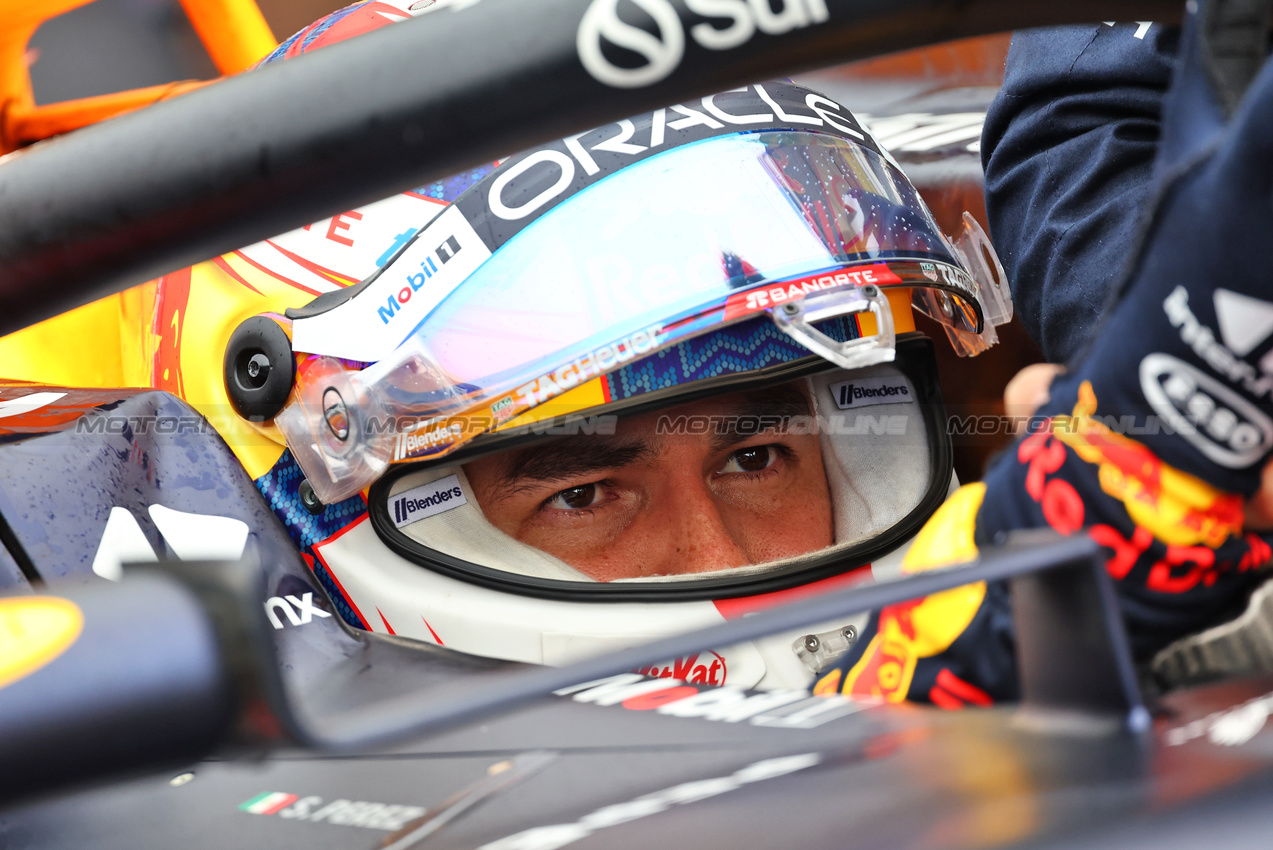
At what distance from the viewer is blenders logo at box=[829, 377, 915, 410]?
1225mm

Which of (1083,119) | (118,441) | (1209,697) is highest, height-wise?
(1083,119)

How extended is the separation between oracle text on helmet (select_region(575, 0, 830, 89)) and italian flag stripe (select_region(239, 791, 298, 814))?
345 mm

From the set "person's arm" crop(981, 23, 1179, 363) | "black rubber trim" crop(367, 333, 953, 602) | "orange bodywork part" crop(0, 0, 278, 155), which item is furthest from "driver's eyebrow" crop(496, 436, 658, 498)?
"orange bodywork part" crop(0, 0, 278, 155)

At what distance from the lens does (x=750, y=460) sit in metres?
1.22

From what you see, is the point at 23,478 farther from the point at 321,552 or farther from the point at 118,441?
the point at 321,552

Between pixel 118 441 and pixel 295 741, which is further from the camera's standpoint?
pixel 118 441

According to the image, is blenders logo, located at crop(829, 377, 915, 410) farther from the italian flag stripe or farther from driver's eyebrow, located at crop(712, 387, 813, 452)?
the italian flag stripe

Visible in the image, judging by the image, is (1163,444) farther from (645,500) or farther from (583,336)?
(645,500)

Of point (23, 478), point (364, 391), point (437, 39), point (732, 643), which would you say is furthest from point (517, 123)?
point (364, 391)

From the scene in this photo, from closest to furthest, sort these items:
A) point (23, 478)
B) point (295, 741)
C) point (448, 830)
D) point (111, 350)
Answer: point (295, 741) < point (448, 830) < point (23, 478) < point (111, 350)

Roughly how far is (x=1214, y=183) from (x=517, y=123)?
9.1 inches

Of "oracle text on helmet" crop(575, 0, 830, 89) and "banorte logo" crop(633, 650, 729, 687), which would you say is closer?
"oracle text on helmet" crop(575, 0, 830, 89)

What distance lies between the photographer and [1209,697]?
1.29ft

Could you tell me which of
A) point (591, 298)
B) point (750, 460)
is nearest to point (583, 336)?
point (591, 298)
